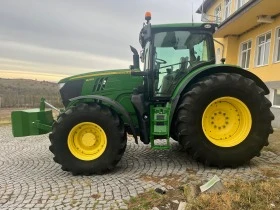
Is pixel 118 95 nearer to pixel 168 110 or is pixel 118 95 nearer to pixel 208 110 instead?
pixel 168 110

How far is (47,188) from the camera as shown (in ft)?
15.5

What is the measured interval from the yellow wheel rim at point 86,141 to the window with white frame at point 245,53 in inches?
573

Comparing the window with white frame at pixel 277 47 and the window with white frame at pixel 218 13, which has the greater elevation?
the window with white frame at pixel 218 13

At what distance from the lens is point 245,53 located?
18781 mm

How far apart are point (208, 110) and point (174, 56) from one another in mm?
1205

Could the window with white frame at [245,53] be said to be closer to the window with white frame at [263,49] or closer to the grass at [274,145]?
the window with white frame at [263,49]

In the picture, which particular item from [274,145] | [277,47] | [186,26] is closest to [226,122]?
[186,26]

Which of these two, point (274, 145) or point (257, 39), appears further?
point (257, 39)

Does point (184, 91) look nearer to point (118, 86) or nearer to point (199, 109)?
point (199, 109)

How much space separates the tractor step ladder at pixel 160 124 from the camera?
5.43 m

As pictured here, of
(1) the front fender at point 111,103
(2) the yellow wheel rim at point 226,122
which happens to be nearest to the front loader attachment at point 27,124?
(1) the front fender at point 111,103

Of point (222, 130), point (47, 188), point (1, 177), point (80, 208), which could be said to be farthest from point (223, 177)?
point (1, 177)

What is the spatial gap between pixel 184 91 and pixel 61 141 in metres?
2.25

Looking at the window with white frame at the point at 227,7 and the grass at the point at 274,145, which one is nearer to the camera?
the grass at the point at 274,145
